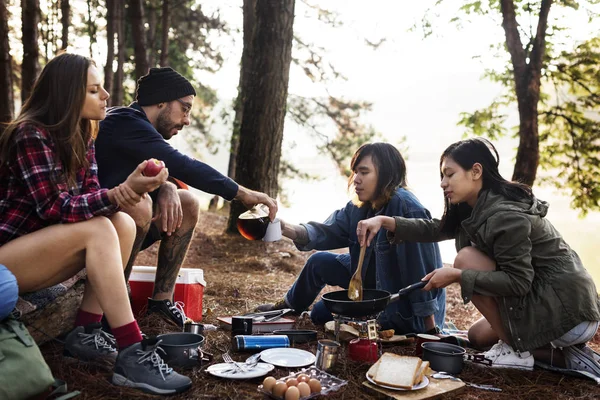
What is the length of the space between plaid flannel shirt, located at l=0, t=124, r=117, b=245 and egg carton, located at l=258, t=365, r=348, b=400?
3.88 ft

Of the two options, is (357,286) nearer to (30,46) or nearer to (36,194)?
(36,194)

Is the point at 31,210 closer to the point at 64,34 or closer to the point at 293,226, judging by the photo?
the point at 293,226

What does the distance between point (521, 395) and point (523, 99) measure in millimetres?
5753

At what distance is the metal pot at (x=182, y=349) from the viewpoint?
3020mm

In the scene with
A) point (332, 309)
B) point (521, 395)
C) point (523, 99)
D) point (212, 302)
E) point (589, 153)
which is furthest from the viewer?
point (589, 153)

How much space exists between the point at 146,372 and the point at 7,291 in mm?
720

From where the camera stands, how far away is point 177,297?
13.5ft

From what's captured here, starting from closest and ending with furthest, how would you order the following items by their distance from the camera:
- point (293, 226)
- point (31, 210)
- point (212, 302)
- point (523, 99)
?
point (31, 210) < point (293, 226) < point (212, 302) < point (523, 99)

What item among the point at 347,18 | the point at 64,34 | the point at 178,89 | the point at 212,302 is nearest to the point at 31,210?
the point at 178,89

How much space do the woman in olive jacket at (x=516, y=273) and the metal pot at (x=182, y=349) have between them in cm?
133

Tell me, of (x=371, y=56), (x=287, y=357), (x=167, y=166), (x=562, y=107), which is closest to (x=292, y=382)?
(x=287, y=357)

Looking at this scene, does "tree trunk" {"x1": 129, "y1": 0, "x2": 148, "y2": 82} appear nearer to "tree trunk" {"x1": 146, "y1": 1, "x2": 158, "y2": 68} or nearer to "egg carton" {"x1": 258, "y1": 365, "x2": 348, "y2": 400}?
"tree trunk" {"x1": 146, "y1": 1, "x2": 158, "y2": 68}

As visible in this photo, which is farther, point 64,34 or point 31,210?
point 64,34

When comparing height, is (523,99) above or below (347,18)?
below
